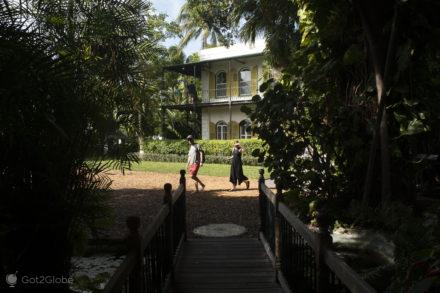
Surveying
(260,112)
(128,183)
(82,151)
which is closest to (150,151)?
(128,183)

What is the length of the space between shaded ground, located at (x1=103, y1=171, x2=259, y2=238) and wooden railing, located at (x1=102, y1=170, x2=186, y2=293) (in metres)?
2.37

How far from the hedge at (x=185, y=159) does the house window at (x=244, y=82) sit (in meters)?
7.04

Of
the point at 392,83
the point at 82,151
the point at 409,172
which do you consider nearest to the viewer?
the point at 82,151

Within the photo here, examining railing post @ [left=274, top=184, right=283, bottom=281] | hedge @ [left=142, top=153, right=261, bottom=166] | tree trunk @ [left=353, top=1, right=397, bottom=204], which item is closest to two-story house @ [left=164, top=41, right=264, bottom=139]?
hedge @ [left=142, top=153, right=261, bottom=166]

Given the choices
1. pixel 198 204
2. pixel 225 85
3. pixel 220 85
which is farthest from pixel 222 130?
pixel 198 204

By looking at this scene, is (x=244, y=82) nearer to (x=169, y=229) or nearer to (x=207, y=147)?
(x=207, y=147)

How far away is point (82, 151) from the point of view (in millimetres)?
3377

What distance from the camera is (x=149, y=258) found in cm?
333

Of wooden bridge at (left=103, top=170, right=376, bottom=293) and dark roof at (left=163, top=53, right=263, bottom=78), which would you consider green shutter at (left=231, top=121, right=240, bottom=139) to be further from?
wooden bridge at (left=103, top=170, right=376, bottom=293)

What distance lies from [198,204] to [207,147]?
55.0 ft

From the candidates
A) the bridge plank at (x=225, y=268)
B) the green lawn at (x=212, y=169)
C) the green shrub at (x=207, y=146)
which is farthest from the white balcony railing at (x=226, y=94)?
the bridge plank at (x=225, y=268)

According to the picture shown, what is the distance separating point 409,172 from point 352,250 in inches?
62.5

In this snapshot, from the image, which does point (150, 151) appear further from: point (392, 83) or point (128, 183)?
point (392, 83)

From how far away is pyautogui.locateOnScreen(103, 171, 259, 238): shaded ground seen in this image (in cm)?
→ 874
